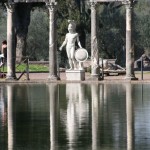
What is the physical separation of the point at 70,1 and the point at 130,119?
43.7m

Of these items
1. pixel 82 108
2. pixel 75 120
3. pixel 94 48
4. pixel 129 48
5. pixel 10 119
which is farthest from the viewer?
pixel 94 48

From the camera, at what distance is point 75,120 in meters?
21.3

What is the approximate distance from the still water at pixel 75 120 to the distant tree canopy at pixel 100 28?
100 feet

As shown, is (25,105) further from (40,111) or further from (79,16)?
(79,16)

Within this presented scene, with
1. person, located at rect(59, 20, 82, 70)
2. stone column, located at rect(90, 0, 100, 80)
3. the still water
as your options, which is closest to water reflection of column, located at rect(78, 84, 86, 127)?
the still water

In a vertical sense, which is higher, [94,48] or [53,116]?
[94,48]

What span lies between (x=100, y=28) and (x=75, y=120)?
1948 inches

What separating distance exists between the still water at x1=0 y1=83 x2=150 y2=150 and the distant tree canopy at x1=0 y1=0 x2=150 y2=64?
30.6m

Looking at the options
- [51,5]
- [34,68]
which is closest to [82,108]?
[51,5]

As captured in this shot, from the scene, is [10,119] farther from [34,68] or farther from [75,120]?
[34,68]

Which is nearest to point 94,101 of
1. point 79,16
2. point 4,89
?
point 4,89

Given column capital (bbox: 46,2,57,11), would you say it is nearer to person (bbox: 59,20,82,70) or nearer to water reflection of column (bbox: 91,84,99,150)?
person (bbox: 59,20,82,70)

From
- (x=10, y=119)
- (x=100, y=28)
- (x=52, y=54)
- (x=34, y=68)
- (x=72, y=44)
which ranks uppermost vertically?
(x=100, y=28)

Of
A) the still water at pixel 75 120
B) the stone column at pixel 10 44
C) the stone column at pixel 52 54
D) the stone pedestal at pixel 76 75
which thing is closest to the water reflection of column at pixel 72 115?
the still water at pixel 75 120
